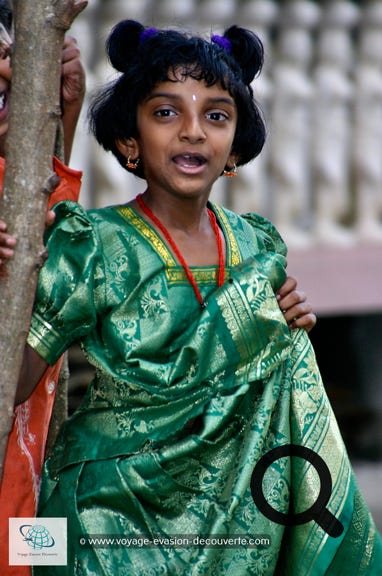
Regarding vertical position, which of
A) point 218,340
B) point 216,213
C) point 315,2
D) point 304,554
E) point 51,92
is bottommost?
point 304,554

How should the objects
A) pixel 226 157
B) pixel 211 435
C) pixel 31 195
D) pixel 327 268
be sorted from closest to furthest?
pixel 31 195 → pixel 211 435 → pixel 226 157 → pixel 327 268

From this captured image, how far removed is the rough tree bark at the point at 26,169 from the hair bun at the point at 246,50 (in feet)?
1.98

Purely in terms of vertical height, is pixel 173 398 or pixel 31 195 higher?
pixel 31 195

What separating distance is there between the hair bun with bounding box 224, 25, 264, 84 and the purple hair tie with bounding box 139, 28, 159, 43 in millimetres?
198

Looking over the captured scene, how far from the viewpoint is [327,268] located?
227 inches

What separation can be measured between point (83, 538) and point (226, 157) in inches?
38.0

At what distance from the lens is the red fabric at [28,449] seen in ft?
9.90

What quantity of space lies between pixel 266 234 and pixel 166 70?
0.58 meters

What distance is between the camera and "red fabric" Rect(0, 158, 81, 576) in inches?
119

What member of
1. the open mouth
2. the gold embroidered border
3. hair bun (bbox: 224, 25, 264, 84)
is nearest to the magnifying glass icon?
A: the gold embroidered border

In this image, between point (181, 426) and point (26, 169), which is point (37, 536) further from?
point (26, 169)

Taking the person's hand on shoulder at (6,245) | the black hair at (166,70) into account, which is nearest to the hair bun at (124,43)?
the black hair at (166,70)

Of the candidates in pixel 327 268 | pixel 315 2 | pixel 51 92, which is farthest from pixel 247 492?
pixel 315 2

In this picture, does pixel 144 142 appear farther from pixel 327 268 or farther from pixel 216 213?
pixel 327 268
